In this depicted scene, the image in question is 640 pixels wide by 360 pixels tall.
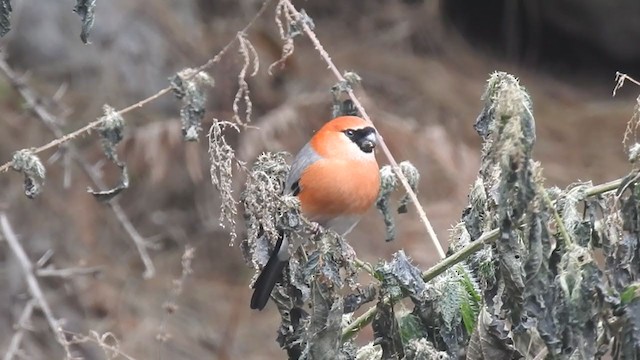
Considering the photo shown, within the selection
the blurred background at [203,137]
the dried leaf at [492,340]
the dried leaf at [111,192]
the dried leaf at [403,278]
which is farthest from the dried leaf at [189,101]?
the blurred background at [203,137]

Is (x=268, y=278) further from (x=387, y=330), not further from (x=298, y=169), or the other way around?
(x=298, y=169)

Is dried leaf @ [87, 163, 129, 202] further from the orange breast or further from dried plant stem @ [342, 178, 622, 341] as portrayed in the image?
dried plant stem @ [342, 178, 622, 341]

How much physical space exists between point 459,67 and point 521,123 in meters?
5.18

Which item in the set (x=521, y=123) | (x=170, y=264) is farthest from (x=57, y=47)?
(x=521, y=123)

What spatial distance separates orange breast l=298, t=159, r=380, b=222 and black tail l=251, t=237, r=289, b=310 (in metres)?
0.39

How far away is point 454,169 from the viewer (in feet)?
17.7

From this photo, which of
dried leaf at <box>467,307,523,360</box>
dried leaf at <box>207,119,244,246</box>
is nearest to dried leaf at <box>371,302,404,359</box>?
dried leaf at <box>467,307,523,360</box>

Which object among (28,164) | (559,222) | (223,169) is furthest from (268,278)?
(559,222)

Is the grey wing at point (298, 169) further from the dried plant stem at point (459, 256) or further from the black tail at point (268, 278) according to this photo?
the dried plant stem at point (459, 256)

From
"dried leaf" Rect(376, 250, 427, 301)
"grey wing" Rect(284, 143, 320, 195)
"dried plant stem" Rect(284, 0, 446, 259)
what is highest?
"grey wing" Rect(284, 143, 320, 195)

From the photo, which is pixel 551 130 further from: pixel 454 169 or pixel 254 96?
pixel 254 96

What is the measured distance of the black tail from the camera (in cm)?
192

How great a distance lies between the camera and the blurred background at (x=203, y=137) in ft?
16.9

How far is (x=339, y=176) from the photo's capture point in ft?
8.47
